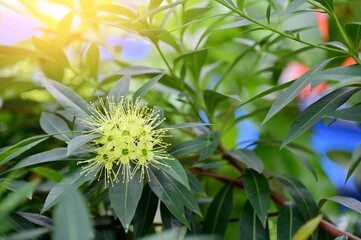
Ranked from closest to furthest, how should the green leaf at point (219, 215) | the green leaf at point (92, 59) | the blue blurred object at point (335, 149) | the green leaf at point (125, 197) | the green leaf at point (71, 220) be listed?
the green leaf at point (71, 220)
the green leaf at point (125, 197)
the green leaf at point (219, 215)
the green leaf at point (92, 59)
the blue blurred object at point (335, 149)

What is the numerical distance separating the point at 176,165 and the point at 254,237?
24cm

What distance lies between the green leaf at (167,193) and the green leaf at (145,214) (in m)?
0.07

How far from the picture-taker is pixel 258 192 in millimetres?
670

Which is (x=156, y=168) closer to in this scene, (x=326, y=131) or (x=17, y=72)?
(x=17, y=72)

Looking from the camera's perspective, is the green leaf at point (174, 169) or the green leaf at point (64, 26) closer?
the green leaf at point (174, 169)

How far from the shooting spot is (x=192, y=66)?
846mm

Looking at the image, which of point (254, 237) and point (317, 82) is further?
point (254, 237)

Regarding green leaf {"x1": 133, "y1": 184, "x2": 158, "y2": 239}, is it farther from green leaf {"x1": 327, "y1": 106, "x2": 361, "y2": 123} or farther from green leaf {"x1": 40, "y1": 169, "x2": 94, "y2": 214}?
green leaf {"x1": 327, "y1": 106, "x2": 361, "y2": 123}

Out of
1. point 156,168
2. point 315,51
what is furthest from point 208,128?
point 315,51

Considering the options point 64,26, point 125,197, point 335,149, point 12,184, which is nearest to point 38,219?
point 12,184

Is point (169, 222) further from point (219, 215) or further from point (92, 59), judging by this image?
point (92, 59)

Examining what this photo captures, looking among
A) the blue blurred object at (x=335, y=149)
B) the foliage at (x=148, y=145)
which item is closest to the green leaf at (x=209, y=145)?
the foliage at (x=148, y=145)

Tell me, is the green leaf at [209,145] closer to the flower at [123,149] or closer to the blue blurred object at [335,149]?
the flower at [123,149]

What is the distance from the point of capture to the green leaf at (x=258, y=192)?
634mm
